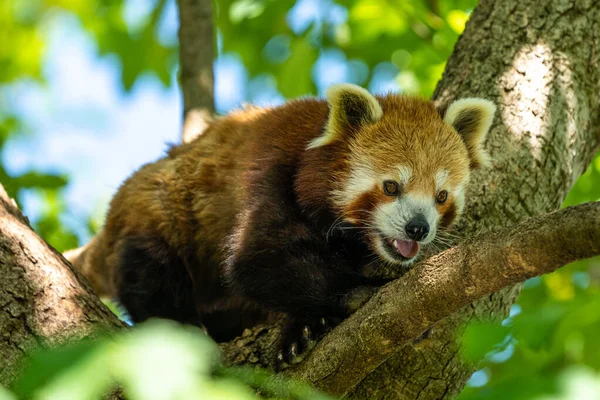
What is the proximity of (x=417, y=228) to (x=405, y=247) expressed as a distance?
24 centimetres

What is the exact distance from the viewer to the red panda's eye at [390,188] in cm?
530

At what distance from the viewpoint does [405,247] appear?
17.3 feet

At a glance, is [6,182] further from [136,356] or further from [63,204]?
[136,356]

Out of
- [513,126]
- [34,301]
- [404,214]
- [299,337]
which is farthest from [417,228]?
[34,301]

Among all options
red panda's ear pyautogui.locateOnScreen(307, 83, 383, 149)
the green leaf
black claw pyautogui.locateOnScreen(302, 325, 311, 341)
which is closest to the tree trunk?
red panda's ear pyautogui.locateOnScreen(307, 83, 383, 149)

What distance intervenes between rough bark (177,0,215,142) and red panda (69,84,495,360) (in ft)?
2.13

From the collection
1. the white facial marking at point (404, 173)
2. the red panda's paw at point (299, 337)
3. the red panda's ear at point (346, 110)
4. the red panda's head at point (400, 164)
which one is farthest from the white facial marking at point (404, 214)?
the red panda's paw at point (299, 337)

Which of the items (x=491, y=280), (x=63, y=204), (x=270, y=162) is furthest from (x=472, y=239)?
(x=63, y=204)

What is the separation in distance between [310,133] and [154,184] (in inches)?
60.5

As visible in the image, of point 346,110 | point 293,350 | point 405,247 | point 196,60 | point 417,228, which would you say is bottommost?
point 293,350

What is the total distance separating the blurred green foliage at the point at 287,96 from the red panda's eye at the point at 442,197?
41.0 inches

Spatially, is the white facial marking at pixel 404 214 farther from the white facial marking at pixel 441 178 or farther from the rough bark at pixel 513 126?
the rough bark at pixel 513 126

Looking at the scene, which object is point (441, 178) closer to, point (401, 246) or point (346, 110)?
point (401, 246)

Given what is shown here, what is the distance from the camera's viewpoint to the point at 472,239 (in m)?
3.50
